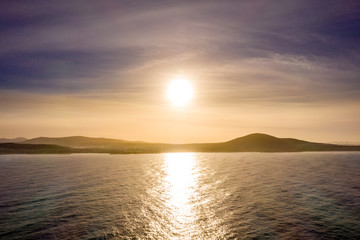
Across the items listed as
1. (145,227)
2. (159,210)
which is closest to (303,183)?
(159,210)

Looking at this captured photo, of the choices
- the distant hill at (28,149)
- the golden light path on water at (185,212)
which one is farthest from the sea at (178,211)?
the distant hill at (28,149)

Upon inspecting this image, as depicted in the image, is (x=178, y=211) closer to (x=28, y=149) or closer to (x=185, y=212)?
(x=185, y=212)

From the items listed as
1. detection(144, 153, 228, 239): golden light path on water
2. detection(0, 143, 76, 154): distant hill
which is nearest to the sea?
detection(144, 153, 228, 239): golden light path on water

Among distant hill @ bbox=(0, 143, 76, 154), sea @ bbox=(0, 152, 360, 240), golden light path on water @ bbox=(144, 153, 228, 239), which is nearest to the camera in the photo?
sea @ bbox=(0, 152, 360, 240)

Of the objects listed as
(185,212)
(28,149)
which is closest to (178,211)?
(185,212)

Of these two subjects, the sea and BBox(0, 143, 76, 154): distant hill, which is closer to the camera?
the sea

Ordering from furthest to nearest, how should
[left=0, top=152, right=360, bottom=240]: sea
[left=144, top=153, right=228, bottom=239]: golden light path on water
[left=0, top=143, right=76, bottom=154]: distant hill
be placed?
[left=0, top=143, right=76, bottom=154]: distant hill → [left=144, top=153, right=228, bottom=239]: golden light path on water → [left=0, top=152, right=360, bottom=240]: sea

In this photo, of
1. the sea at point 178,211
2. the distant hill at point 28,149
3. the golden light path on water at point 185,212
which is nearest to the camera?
the sea at point 178,211

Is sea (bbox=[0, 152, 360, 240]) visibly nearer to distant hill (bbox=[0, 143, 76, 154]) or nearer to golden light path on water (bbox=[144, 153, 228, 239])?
golden light path on water (bbox=[144, 153, 228, 239])

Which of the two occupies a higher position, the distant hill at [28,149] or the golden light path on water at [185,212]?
the distant hill at [28,149]

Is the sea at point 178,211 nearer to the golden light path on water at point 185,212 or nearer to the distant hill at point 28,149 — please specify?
the golden light path on water at point 185,212

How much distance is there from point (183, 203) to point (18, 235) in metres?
20.2

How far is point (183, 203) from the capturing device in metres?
32.5

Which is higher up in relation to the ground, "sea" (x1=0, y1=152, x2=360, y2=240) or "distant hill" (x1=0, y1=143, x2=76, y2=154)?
"distant hill" (x1=0, y1=143, x2=76, y2=154)
